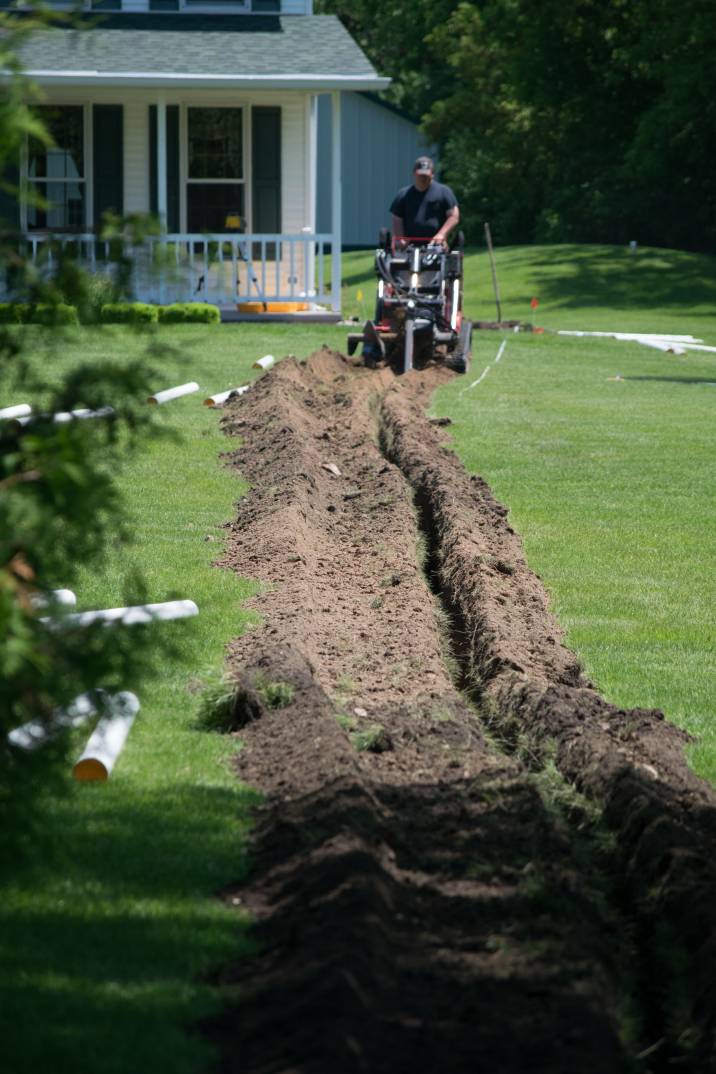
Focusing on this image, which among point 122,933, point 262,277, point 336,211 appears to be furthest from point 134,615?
point 336,211

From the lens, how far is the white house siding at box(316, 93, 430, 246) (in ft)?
162

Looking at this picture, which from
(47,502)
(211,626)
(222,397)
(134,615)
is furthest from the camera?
(222,397)

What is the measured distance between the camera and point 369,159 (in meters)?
50.4

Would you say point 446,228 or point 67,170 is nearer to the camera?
point 446,228

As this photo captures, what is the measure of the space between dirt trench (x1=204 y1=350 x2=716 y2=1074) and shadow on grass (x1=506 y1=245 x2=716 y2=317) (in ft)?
87.1

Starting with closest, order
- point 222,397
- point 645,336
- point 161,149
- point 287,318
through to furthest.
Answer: point 222,397, point 161,149, point 287,318, point 645,336

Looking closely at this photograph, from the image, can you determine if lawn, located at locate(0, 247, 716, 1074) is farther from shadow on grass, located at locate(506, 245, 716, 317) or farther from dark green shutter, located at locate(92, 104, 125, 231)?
shadow on grass, located at locate(506, 245, 716, 317)

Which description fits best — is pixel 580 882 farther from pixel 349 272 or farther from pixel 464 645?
pixel 349 272

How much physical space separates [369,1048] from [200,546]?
5.99m

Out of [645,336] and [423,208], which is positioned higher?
[423,208]

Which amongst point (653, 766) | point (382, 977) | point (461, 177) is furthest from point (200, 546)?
point (461, 177)

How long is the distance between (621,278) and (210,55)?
16837 millimetres

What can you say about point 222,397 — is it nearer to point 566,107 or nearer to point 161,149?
point 161,149

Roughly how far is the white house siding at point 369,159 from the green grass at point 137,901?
4400 cm
